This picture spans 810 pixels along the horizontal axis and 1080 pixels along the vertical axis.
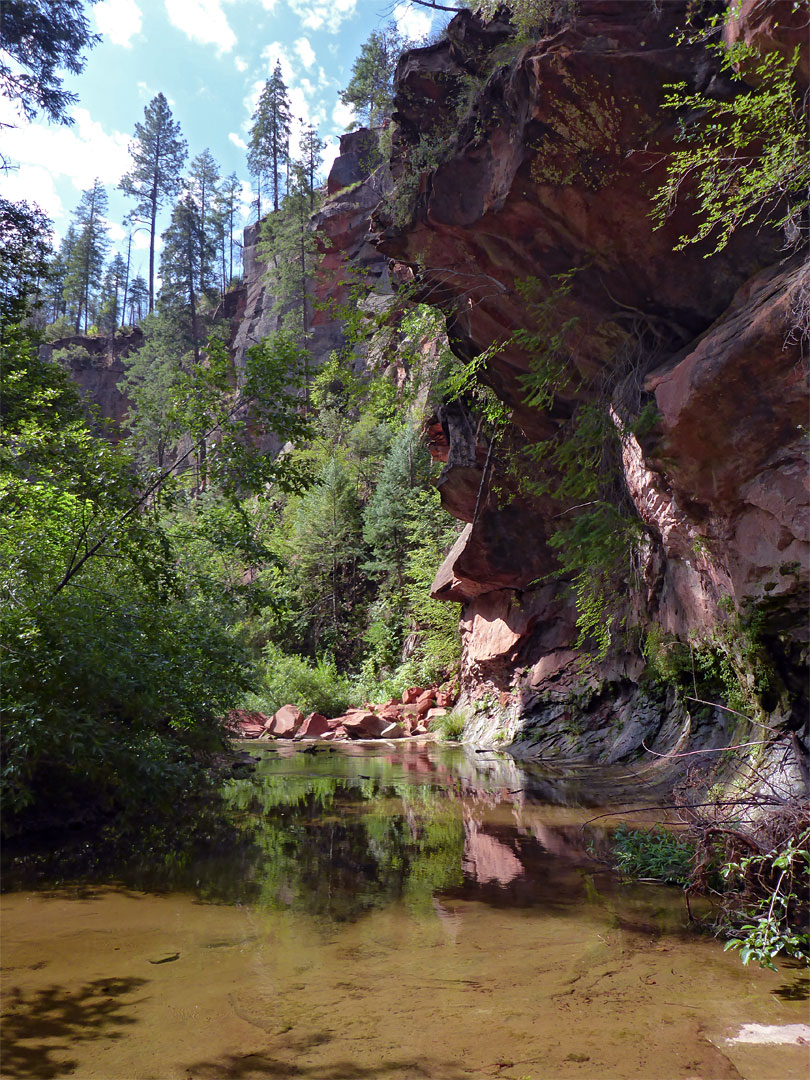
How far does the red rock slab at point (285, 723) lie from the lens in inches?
720

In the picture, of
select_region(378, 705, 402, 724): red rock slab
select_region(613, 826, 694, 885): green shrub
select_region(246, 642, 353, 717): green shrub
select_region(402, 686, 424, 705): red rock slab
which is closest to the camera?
select_region(613, 826, 694, 885): green shrub

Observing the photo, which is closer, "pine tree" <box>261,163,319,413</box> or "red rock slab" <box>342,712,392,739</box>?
"red rock slab" <box>342,712,392,739</box>

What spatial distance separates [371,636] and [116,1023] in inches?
906

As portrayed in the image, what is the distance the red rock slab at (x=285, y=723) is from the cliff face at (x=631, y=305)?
800cm

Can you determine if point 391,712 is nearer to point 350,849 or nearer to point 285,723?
point 285,723

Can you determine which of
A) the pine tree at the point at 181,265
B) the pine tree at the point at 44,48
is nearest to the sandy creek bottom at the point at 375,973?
the pine tree at the point at 44,48

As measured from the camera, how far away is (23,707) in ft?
17.8

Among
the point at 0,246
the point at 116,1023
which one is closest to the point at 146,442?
the point at 0,246

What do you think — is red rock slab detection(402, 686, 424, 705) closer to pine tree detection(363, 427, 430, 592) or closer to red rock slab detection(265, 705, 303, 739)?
red rock slab detection(265, 705, 303, 739)

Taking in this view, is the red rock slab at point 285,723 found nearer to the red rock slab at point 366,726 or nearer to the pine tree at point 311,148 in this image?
the red rock slab at point 366,726

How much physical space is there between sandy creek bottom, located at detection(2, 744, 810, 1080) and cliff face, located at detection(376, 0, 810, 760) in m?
3.59

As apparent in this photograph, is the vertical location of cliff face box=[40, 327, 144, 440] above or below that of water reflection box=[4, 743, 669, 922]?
above

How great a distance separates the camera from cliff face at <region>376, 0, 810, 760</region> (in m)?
6.84

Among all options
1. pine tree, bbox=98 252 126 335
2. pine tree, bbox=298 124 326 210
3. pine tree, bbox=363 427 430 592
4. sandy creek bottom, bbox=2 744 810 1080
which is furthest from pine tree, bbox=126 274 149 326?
sandy creek bottom, bbox=2 744 810 1080
